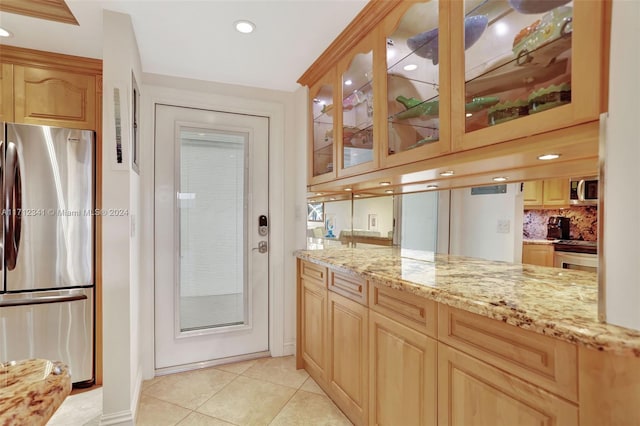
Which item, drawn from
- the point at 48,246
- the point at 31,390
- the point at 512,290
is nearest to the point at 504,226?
the point at 512,290

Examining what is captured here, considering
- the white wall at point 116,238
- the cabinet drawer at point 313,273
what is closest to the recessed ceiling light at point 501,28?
the cabinet drawer at point 313,273

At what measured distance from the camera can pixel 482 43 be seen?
49.6 inches

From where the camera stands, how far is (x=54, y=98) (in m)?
2.27

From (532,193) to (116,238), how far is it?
2127 mm

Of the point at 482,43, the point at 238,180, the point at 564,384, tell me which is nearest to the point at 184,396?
the point at 238,180

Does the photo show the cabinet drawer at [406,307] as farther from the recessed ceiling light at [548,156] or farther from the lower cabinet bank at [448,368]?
the recessed ceiling light at [548,156]

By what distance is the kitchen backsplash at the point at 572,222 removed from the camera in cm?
124

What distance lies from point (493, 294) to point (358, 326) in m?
0.85

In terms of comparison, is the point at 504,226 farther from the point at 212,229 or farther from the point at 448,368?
the point at 212,229

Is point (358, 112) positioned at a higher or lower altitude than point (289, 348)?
higher

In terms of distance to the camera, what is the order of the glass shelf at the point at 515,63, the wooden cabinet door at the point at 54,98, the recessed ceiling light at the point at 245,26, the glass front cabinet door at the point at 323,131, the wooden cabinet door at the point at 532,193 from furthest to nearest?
the glass front cabinet door at the point at 323,131, the wooden cabinet door at the point at 54,98, the recessed ceiling light at the point at 245,26, the wooden cabinet door at the point at 532,193, the glass shelf at the point at 515,63

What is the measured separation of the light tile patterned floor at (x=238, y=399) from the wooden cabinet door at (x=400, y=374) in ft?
1.71

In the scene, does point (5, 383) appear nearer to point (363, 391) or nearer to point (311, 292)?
point (363, 391)

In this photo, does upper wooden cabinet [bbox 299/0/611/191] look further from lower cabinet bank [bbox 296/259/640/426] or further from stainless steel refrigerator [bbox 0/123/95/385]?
stainless steel refrigerator [bbox 0/123/95/385]
